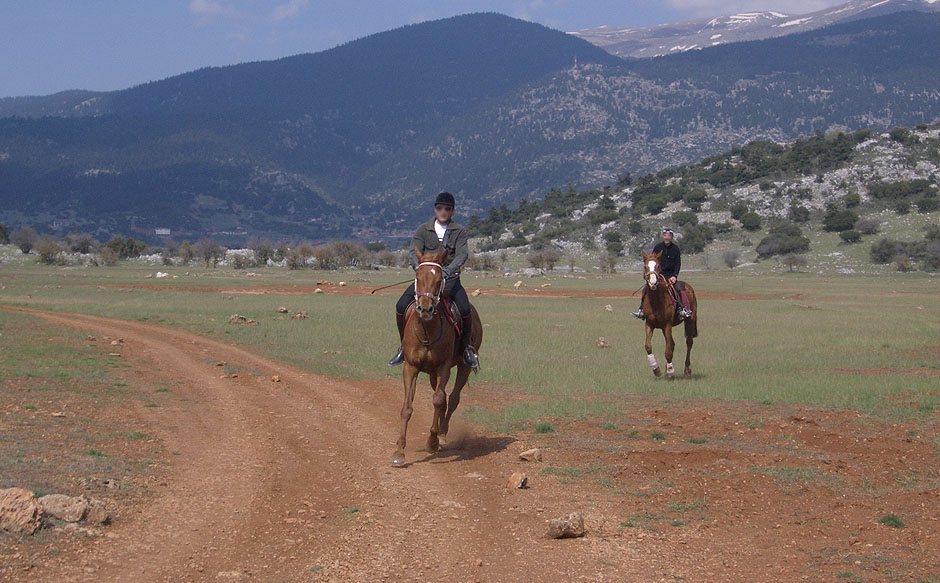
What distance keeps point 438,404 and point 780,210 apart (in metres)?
95.4

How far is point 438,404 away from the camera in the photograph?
1134 centimetres

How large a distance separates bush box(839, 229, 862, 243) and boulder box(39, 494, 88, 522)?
87780 mm

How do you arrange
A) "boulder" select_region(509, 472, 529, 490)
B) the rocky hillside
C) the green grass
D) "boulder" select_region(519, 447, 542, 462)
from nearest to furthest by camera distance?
1. the green grass
2. "boulder" select_region(509, 472, 529, 490)
3. "boulder" select_region(519, 447, 542, 462)
4. the rocky hillside

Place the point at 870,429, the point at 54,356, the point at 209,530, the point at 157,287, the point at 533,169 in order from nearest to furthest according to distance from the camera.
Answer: the point at 209,530
the point at 870,429
the point at 54,356
the point at 157,287
the point at 533,169

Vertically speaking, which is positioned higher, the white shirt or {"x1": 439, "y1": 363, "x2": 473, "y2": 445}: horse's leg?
the white shirt

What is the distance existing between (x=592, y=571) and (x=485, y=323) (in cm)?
2396

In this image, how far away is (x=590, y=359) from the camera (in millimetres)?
21516

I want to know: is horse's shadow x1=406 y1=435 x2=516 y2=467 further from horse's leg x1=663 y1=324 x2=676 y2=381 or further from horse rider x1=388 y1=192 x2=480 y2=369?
horse's leg x1=663 y1=324 x2=676 y2=381

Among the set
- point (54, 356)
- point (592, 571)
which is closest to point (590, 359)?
point (54, 356)

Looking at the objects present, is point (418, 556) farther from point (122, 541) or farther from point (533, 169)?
point (533, 169)

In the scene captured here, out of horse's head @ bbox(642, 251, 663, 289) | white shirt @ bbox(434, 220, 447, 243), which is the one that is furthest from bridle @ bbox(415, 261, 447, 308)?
horse's head @ bbox(642, 251, 663, 289)

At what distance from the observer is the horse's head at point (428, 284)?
1046 cm

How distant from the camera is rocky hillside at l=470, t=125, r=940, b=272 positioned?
84.4 m

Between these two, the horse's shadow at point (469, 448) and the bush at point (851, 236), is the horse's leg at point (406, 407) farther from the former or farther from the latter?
the bush at point (851, 236)
